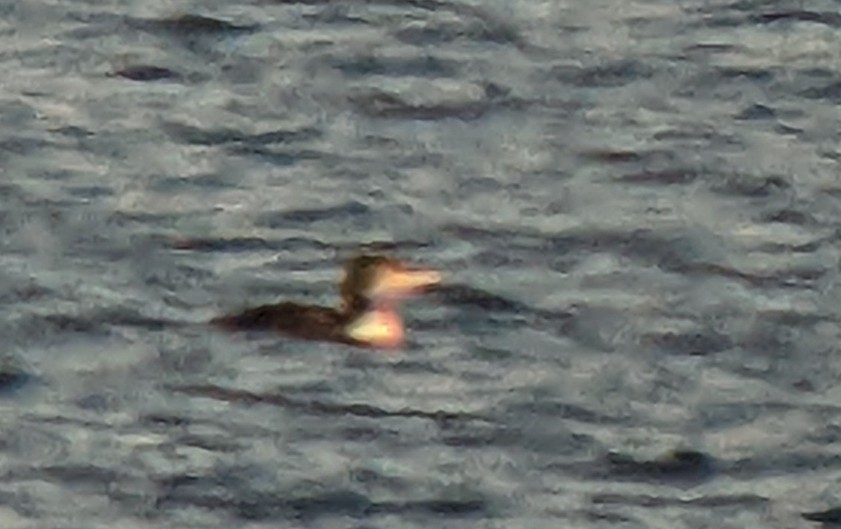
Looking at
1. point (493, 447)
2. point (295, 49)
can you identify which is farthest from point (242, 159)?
point (493, 447)

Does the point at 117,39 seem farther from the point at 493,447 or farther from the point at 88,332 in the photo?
the point at 493,447

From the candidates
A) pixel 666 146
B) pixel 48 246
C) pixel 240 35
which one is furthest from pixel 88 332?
pixel 666 146

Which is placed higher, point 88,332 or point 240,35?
point 240,35

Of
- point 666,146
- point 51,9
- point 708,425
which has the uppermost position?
point 51,9
